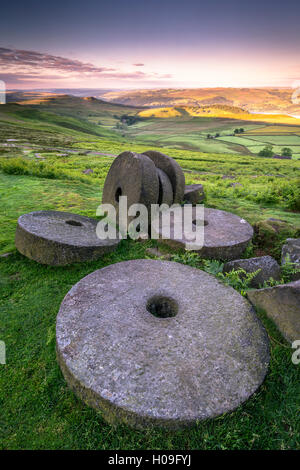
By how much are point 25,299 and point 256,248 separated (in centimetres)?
529

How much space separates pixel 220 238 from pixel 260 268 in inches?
53.0

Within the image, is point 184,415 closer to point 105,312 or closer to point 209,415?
point 209,415

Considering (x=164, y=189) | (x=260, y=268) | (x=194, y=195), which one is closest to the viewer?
(x=260, y=268)

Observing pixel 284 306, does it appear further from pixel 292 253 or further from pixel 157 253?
pixel 157 253

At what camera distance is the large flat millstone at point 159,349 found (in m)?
2.51

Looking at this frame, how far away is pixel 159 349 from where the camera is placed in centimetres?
298

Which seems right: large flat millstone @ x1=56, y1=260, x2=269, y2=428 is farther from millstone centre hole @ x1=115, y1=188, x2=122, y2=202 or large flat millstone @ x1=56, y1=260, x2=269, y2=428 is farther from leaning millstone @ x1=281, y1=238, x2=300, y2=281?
millstone centre hole @ x1=115, y1=188, x2=122, y2=202

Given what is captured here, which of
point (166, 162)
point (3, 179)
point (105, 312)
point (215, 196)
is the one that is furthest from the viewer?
point (3, 179)

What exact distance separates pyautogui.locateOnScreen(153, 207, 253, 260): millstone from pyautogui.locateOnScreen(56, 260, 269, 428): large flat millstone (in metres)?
1.60

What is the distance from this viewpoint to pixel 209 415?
95.9 inches

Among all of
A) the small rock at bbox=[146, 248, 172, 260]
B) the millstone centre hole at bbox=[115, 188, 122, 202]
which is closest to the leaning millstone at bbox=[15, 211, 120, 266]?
the small rock at bbox=[146, 248, 172, 260]

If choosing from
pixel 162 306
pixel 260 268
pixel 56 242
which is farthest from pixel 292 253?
pixel 56 242

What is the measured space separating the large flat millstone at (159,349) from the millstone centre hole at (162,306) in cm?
1

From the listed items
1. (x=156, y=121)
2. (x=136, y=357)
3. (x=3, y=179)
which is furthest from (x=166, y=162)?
(x=156, y=121)
